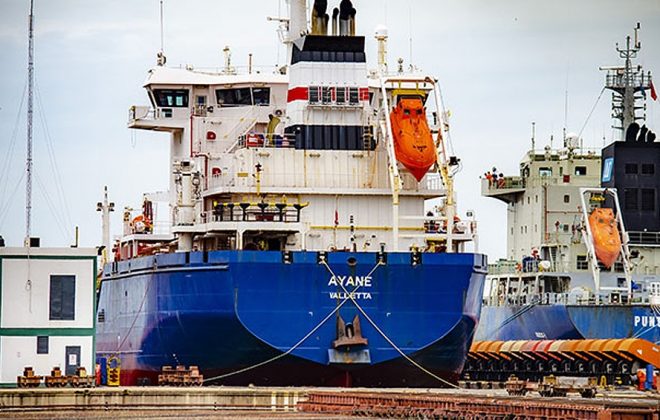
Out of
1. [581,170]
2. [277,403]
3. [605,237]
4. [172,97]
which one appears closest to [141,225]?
[172,97]

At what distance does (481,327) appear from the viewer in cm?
9362

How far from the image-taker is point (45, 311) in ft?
→ 179

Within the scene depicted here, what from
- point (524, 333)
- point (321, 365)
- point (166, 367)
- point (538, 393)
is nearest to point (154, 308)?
point (166, 367)

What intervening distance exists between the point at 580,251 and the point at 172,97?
98.0ft

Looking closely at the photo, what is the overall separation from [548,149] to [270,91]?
35.7 meters

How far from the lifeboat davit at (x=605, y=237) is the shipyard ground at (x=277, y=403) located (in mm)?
28409

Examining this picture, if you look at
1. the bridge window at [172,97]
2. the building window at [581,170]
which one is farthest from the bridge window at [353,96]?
the building window at [581,170]

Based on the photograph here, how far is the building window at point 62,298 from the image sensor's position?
179 feet

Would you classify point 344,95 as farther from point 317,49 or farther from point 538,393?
point 538,393

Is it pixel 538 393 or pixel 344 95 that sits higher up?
pixel 344 95

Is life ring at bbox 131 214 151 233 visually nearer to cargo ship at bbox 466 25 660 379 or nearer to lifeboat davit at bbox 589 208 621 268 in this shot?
cargo ship at bbox 466 25 660 379

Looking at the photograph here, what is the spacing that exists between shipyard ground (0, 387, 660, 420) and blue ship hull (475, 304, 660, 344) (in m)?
23.5

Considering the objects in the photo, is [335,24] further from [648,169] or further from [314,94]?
[648,169]

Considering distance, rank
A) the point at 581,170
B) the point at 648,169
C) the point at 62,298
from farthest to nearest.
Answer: the point at 581,170 < the point at 648,169 < the point at 62,298
